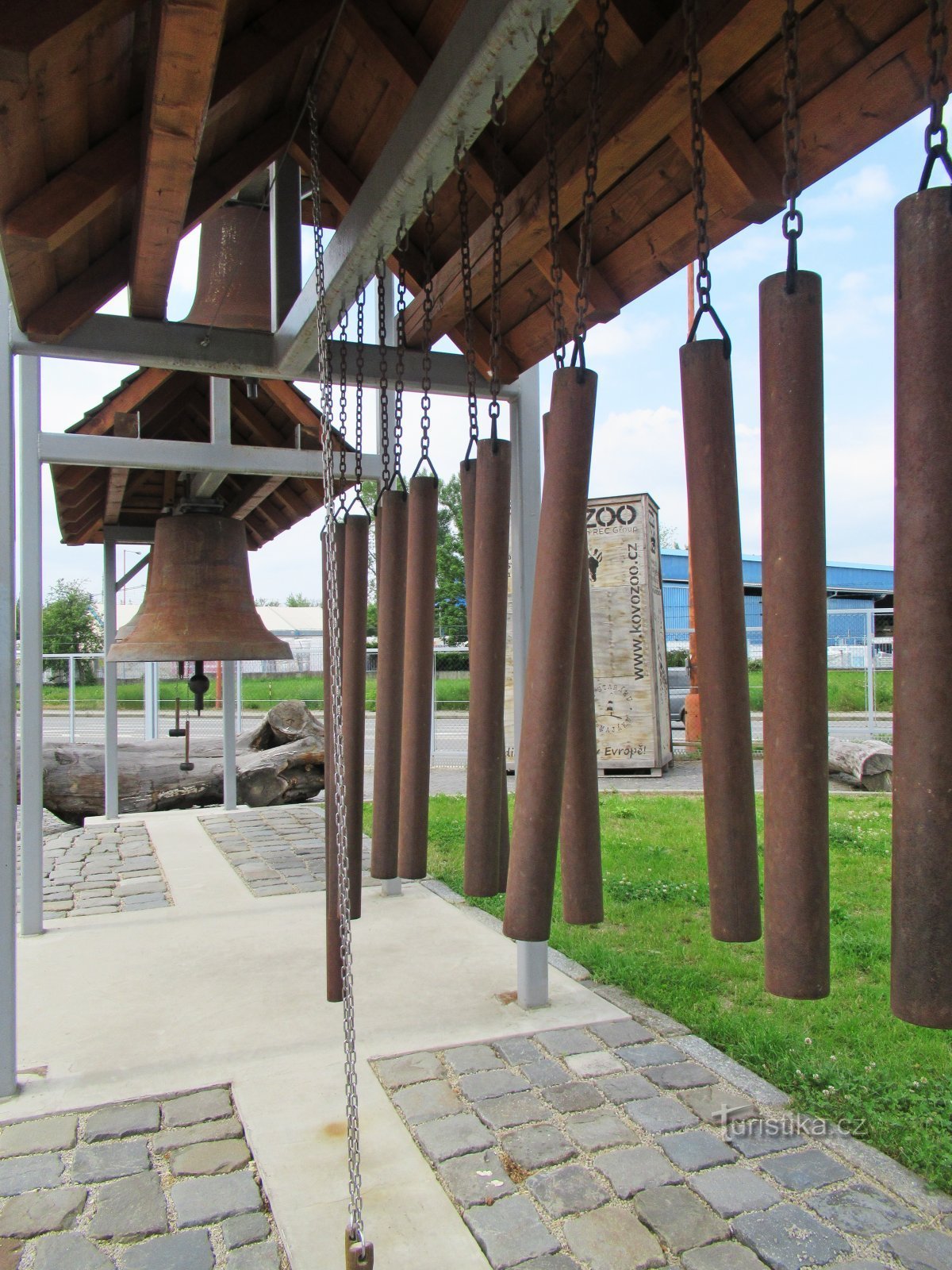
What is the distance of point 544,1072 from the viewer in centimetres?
316

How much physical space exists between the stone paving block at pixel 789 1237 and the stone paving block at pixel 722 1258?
3 cm

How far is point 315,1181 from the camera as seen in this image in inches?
99.9

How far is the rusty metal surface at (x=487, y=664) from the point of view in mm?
1738

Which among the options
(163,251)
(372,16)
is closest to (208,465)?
(163,251)

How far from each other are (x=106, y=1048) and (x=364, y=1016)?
968mm

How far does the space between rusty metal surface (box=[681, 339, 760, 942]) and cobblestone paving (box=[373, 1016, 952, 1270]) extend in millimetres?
1415

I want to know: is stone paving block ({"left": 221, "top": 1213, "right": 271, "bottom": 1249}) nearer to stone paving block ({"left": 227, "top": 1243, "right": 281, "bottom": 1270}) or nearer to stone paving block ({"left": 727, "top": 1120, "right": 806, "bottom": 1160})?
stone paving block ({"left": 227, "top": 1243, "right": 281, "bottom": 1270})

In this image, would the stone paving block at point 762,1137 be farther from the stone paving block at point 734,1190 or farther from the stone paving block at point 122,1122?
the stone paving block at point 122,1122

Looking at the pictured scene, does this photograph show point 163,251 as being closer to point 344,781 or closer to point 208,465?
point 344,781

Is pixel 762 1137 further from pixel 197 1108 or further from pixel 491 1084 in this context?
pixel 197 1108

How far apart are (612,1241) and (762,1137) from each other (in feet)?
2.24

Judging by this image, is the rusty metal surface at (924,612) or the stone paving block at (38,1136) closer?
the rusty metal surface at (924,612)

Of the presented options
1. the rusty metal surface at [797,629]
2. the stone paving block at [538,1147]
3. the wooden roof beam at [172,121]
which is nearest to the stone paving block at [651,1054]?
the stone paving block at [538,1147]

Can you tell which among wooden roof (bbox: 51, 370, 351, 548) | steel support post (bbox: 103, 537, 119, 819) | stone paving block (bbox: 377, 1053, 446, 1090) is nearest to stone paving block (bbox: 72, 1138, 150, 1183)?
stone paving block (bbox: 377, 1053, 446, 1090)
